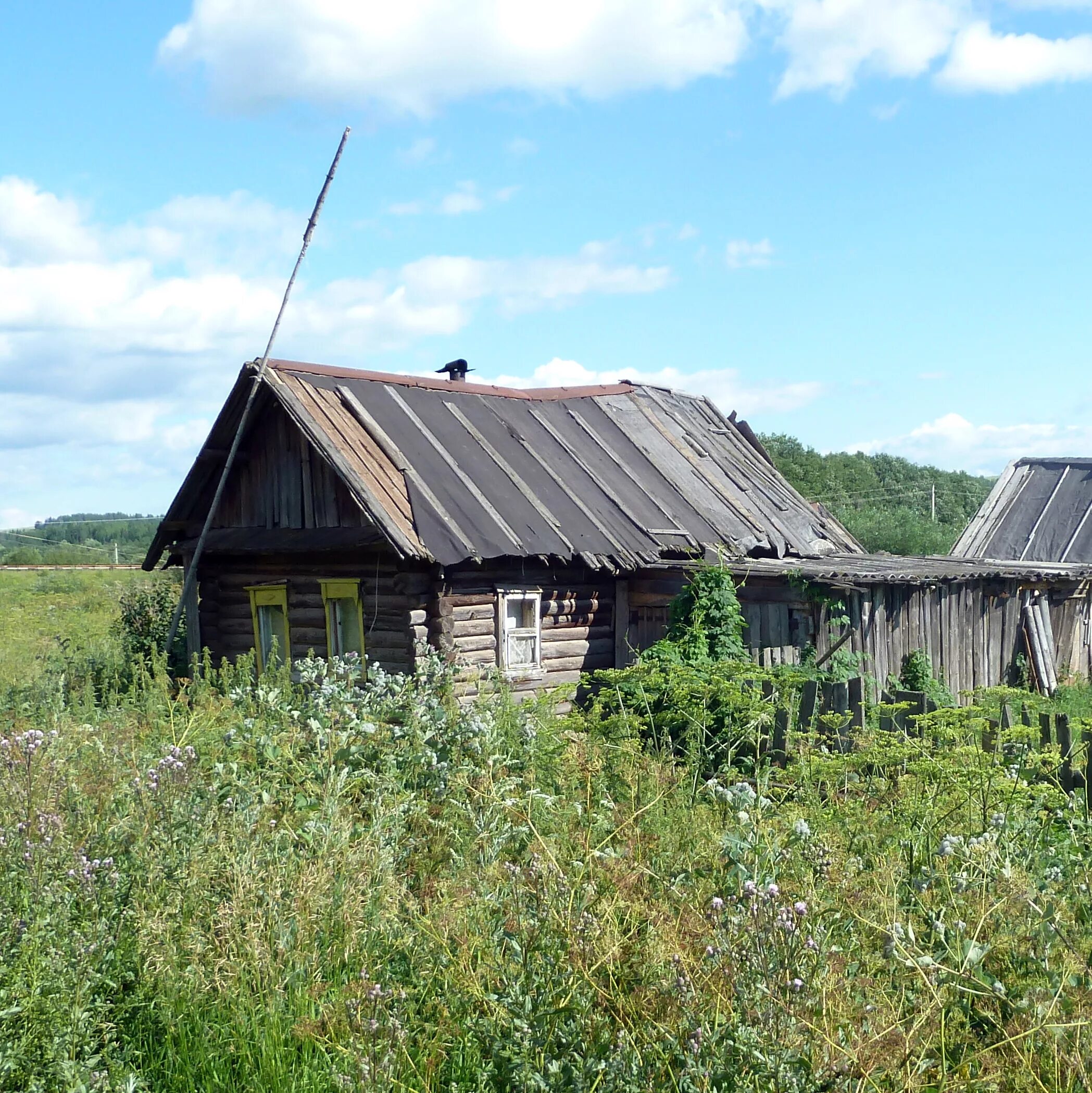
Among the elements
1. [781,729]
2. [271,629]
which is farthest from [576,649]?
[781,729]

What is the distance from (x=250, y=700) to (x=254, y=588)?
941 cm

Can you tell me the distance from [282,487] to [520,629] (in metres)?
3.87

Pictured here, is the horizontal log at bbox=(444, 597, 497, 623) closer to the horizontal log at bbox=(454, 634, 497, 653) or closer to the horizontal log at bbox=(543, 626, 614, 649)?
the horizontal log at bbox=(454, 634, 497, 653)

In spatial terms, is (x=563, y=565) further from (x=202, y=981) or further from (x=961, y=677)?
(x=202, y=981)

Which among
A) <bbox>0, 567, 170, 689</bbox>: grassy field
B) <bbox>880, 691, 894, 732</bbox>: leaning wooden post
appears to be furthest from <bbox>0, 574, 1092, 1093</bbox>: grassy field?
<bbox>0, 567, 170, 689</bbox>: grassy field

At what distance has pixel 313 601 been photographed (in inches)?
575

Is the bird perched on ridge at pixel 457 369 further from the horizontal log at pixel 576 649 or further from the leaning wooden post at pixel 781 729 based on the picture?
the leaning wooden post at pixel 781 729

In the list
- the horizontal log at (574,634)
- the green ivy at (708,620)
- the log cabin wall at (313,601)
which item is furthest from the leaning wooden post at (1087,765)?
the horizontal log at (574,634)

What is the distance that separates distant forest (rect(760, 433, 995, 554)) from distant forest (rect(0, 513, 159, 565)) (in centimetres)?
3215

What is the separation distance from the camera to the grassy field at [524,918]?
285 cm

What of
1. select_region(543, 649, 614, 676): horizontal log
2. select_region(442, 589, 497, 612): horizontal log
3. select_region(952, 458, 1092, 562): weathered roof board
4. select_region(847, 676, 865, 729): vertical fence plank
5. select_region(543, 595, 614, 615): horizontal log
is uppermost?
select_region(952, 458, 1092, 562): weathered roof board

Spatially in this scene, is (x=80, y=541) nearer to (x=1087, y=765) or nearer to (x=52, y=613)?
(x=52, y=613)

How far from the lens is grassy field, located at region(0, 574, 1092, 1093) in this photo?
2.85m

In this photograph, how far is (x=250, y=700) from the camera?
20.7 ft
